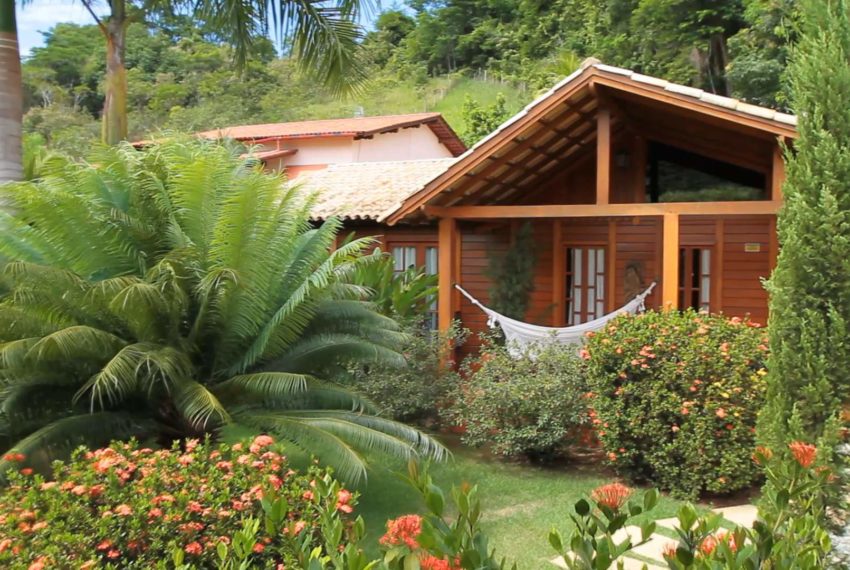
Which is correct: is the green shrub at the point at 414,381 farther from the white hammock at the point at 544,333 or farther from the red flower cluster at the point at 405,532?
the red flower cluster at the point at 405,532

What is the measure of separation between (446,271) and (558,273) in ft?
8.42

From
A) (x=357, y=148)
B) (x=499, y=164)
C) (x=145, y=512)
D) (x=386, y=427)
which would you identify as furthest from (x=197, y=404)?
(x=357, y=148)

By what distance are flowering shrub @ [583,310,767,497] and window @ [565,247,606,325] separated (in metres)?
4.26

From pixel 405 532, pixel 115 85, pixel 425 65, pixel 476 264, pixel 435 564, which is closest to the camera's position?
pixel 435 564

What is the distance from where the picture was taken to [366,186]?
13.2 meters

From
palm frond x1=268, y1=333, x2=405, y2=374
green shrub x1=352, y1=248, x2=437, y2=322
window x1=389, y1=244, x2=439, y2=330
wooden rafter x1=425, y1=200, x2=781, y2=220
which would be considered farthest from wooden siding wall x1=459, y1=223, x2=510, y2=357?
palm frond x1=268, y1=333, x2=405, y2=374

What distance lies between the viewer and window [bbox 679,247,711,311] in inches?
415

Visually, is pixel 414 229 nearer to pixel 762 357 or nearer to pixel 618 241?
pixel 618 241

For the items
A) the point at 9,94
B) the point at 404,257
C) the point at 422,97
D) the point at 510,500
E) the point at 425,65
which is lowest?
the point at 510,500

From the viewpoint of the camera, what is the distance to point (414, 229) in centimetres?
1248

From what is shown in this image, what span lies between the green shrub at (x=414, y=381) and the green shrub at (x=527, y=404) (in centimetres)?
54

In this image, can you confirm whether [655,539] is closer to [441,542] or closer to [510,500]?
[510,500]

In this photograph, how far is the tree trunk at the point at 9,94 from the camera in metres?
7.26

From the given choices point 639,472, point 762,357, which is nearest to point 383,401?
point 639,472
